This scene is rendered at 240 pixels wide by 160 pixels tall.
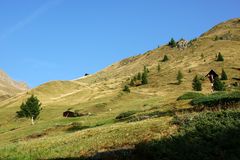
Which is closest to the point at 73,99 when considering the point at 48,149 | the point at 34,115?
the point at 34,115

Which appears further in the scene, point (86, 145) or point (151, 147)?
point (86, 145)

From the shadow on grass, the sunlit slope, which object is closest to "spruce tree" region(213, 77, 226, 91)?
the sunlit slope

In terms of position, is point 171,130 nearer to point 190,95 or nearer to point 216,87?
point 190,95

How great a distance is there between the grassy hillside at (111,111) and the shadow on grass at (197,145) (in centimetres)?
155

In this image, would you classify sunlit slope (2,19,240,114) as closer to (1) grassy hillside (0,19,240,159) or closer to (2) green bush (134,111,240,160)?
(1) grassy hillside (0,19,240,159)

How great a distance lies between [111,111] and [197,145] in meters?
49.8

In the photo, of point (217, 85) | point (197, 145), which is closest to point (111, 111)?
point (217, 85)

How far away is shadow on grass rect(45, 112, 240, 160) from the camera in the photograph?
1573 centimetres

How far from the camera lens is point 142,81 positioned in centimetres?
13488

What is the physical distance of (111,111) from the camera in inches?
2608

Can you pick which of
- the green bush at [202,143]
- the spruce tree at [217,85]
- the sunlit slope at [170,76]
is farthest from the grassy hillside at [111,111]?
the spruce tree at [217,85]

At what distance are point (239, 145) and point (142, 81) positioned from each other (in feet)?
390

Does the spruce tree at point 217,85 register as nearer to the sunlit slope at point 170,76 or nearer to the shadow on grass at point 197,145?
the sunlit slope at point 170,76

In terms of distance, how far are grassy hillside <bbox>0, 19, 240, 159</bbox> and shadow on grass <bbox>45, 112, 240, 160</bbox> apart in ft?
5.07
